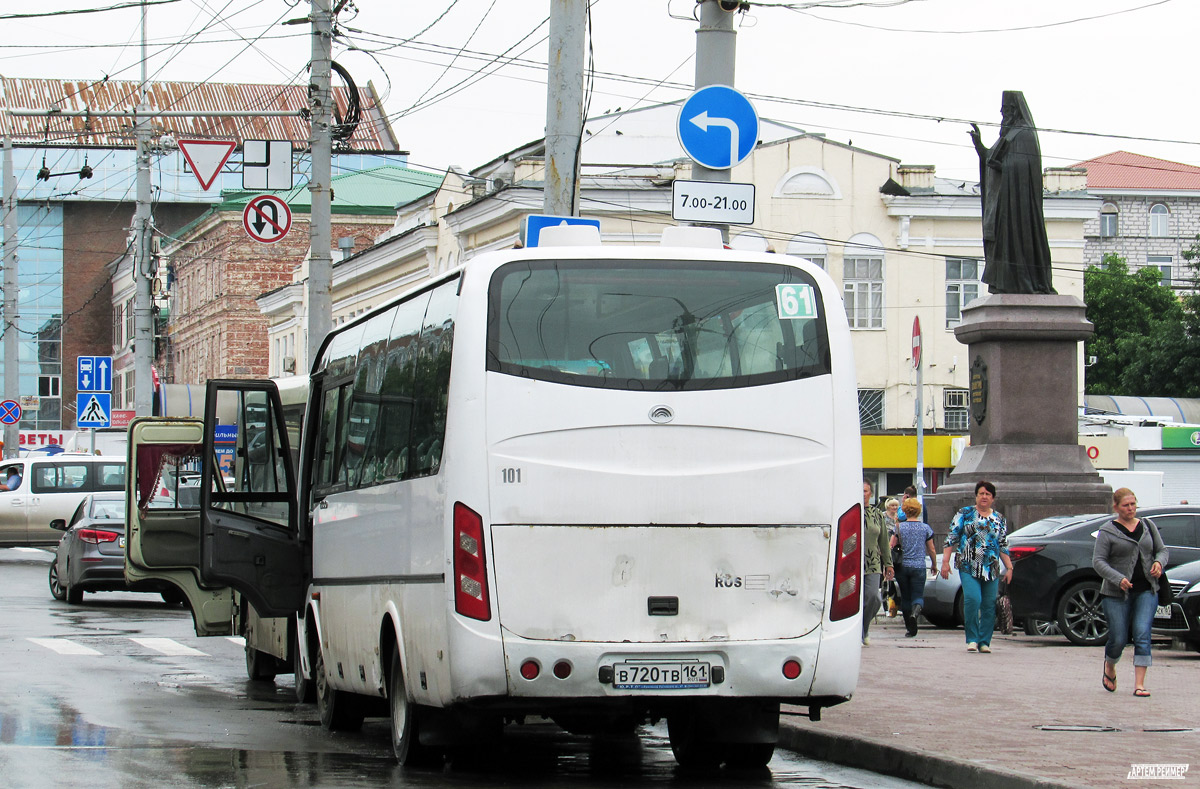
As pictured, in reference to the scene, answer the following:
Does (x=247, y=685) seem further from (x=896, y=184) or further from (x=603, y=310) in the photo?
(x=896, y=184)

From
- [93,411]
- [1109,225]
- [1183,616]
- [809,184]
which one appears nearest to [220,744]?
[1183,616]

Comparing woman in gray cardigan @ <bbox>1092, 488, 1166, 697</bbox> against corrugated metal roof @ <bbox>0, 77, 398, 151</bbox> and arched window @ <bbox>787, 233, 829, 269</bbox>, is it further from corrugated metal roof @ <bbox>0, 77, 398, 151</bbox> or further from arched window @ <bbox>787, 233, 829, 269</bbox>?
corrugated metal roof @ <bbox>0, 77, 398, 151</bbox>

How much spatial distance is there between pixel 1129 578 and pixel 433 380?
625 centimetres

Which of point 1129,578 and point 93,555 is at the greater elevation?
point 1129,578

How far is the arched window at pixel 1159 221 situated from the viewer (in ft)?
333

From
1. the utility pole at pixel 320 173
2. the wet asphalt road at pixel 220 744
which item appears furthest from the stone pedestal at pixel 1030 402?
the wet asphalt road at pixel 220 744

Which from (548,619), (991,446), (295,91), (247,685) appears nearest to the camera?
(548,619)

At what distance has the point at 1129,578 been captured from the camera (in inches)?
519

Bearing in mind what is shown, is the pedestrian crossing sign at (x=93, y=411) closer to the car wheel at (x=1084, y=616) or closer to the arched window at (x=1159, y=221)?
the car wheel at (x=1084, y=616)

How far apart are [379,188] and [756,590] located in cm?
6580

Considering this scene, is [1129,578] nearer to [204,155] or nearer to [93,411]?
[204,155]

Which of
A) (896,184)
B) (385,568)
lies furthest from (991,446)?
(896,184)

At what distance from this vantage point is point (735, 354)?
9.20m

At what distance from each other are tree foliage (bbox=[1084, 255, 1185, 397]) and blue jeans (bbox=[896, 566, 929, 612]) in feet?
185
